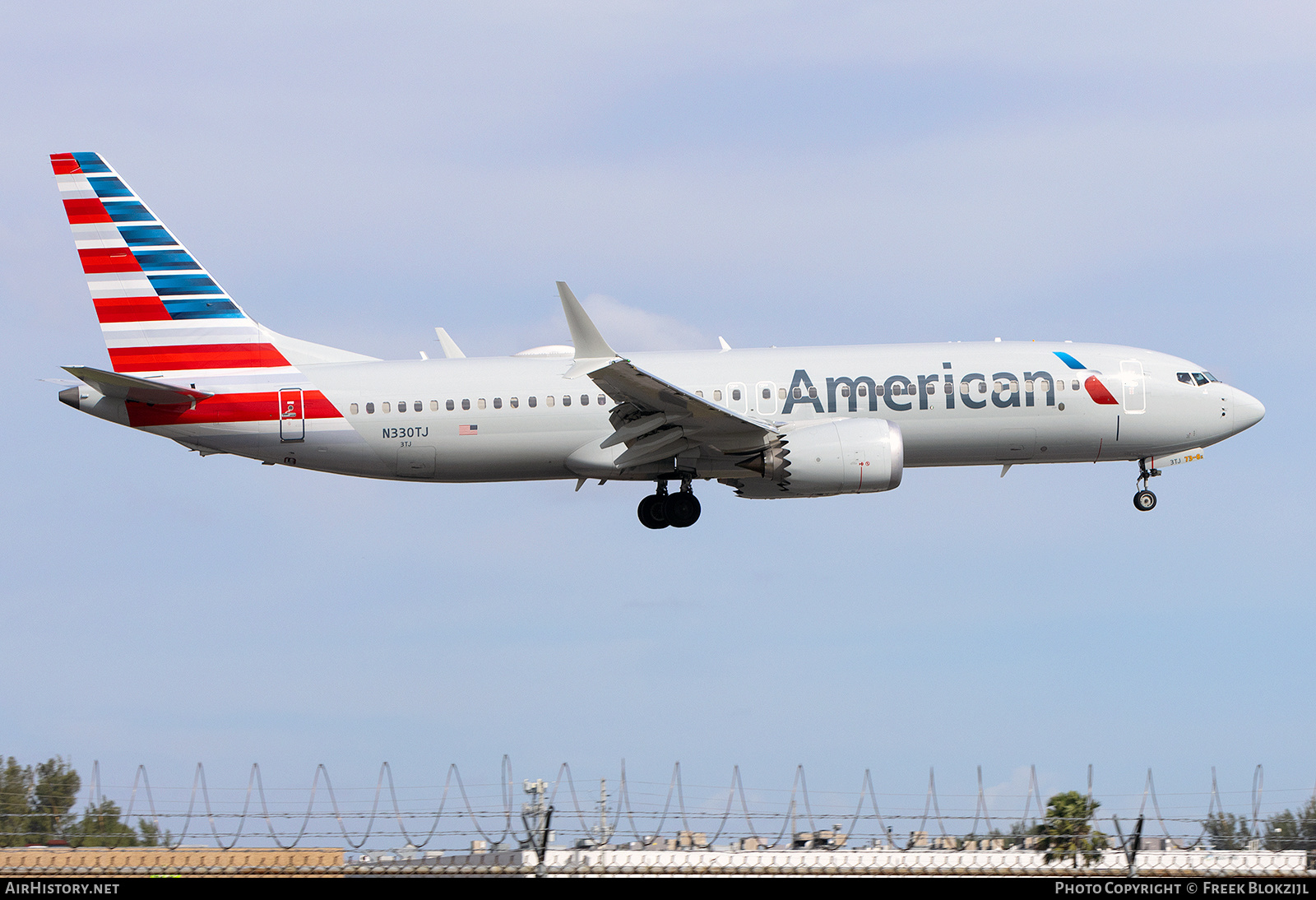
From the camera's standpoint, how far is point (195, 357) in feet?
128

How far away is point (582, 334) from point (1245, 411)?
1923cm

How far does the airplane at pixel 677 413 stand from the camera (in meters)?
36.5

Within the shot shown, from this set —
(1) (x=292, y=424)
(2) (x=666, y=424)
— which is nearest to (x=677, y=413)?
(2) (x=666, y=424)

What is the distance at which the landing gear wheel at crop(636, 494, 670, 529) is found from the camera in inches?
1531

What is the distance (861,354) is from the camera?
1500 inches

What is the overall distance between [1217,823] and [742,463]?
15373 millimetres

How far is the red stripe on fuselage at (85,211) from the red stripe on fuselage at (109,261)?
0.85m

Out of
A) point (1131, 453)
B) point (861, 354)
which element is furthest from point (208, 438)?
point (1131, 453)

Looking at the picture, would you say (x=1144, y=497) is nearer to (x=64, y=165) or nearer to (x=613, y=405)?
(x=613, y=405)

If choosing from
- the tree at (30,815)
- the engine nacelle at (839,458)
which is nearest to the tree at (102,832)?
the tree at (30,815)

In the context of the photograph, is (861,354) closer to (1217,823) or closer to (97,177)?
(1217,823)

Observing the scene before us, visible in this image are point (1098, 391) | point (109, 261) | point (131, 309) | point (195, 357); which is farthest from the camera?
point (109, 261)

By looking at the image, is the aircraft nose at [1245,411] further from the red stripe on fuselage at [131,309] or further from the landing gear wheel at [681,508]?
the red stripe on fuselage at [131,309]
